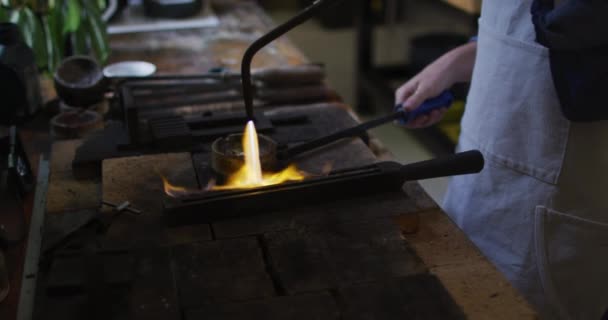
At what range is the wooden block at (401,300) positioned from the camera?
2.49 feet

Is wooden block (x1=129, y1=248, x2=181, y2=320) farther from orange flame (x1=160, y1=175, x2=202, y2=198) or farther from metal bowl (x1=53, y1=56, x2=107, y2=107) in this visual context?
metal bowl (x1=53, y1=56, x2=107, y2=107)

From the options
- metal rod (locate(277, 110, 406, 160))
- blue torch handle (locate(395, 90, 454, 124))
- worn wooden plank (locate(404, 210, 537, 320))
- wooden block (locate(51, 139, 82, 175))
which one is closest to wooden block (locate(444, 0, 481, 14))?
blue torch handle (locate(395, 90, 454, 124))

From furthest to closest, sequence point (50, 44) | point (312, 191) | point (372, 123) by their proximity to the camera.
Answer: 1. point (50, 44)
2. point (372, 123)
3. point (312, 191)

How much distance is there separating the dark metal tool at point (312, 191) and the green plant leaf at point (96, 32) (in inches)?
37.7

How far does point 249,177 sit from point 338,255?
241mm

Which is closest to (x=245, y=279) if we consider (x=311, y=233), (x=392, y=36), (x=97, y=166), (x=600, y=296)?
(x=311, y=233)

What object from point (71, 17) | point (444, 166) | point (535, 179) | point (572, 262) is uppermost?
point (71, 17)

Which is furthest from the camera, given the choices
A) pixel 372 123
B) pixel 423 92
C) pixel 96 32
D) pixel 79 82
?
pixel 96 32

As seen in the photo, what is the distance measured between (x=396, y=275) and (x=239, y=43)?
143 cm

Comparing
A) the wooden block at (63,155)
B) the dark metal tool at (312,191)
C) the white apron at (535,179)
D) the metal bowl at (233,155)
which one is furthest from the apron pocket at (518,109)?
the wooden block at (63,155)

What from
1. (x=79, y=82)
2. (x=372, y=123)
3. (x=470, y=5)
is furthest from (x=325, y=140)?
(x=470, y=5)

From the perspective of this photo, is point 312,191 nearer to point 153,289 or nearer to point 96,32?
point 153,289

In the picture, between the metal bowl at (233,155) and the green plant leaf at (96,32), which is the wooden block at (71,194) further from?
the green plant leaf at (96,32)

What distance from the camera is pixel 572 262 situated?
1181 mm
